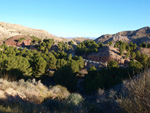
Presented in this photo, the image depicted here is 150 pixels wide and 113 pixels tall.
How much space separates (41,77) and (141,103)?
73.1ft

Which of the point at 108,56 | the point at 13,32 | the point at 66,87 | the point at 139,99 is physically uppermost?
the point at 13,32

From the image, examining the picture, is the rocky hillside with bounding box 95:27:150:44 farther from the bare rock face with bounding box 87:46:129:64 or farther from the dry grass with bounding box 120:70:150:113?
the dry grass with bounding box 120:70:150:113

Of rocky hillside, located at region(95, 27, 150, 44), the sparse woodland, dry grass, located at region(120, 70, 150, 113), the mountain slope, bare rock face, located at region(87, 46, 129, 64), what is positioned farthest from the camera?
the mountain slope

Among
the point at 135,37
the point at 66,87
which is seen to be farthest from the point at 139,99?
the point at 135,37

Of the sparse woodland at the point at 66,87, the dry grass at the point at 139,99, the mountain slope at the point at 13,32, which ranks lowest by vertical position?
the sparse woodland at the point at 66,87

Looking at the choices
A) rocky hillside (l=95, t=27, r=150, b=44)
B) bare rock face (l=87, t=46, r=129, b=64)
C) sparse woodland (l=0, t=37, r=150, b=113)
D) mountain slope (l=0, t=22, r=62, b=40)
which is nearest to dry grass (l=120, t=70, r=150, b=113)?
sparse woodland (l=0, t=37, r=150, b=113)

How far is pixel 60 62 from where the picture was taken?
1217 inches

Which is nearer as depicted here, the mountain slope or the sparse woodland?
the sparse woodland

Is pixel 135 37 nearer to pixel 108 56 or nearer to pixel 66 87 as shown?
pixel 108 56

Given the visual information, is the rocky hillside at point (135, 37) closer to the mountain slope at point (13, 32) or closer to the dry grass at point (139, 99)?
the mountain slope at point (13, 32)

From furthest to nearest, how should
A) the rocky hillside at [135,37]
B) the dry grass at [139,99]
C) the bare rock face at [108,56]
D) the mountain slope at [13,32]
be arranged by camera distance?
the mountain slope at [13,32], the rocky hillside at [135,37], the bare rock face at [108,56], the dry grass at [139,99]

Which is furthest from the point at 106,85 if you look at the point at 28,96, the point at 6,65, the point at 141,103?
the point at 141,103

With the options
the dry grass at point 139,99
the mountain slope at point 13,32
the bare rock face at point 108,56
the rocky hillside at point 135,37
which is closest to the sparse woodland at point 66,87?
the dry grass at point 139,99

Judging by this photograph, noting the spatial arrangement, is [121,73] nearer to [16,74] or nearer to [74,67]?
[74,67]
